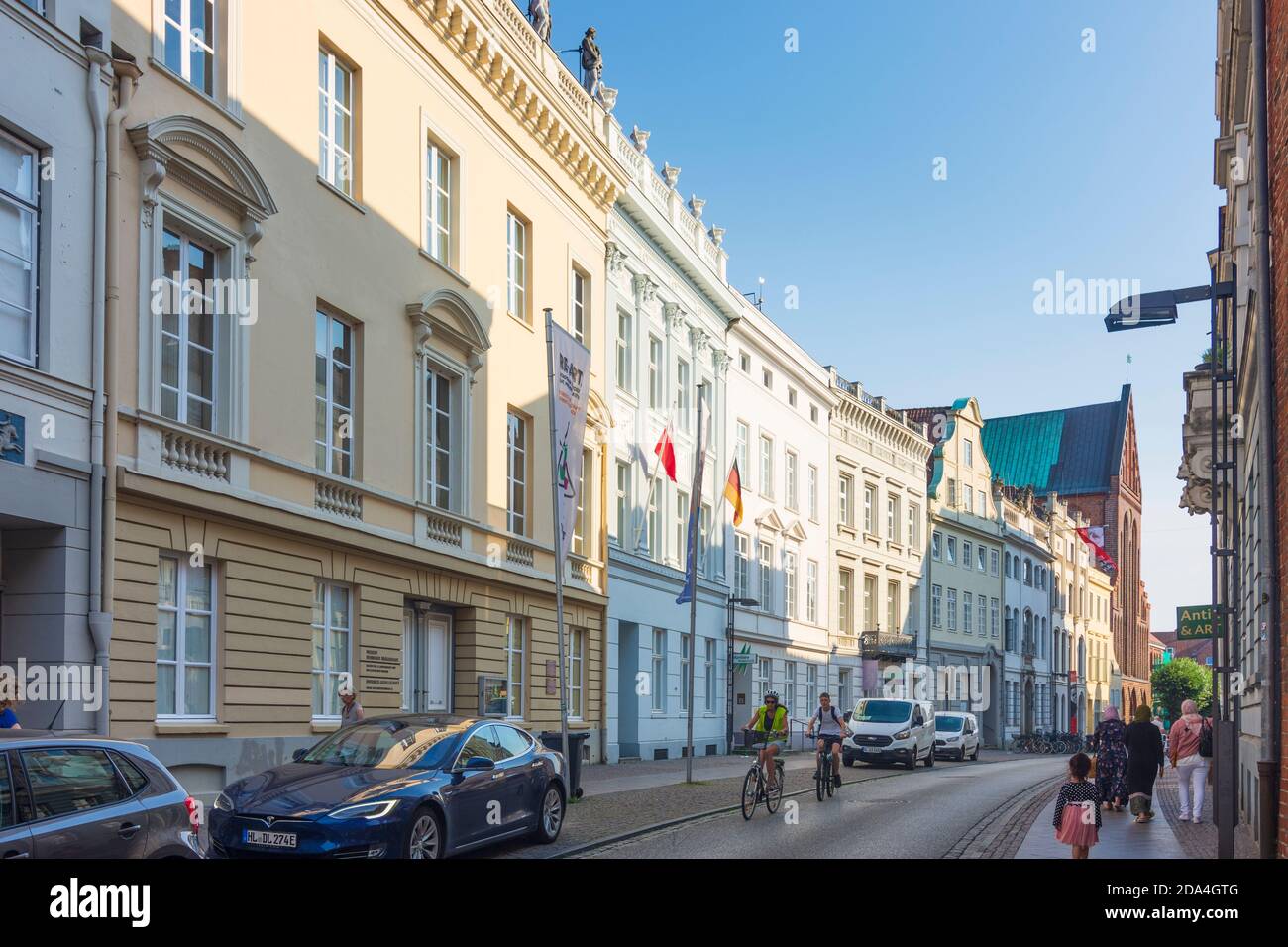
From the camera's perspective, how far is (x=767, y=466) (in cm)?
4812

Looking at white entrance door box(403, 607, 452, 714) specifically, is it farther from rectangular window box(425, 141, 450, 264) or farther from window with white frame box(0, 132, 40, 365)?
window with white frame box(0, 132, 40, 365)

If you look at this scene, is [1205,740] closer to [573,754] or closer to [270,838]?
[573,754]

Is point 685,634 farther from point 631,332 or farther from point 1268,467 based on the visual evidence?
point 1268,467

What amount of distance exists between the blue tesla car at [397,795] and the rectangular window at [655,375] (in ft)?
75.6

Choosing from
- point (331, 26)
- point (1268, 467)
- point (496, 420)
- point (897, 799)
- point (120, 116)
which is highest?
point (331, 26)

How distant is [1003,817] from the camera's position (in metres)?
20.8

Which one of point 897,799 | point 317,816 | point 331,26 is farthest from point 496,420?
point 317,816

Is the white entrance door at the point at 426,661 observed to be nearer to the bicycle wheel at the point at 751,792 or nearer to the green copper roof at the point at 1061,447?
the bicycle wheel at the point at 751,792

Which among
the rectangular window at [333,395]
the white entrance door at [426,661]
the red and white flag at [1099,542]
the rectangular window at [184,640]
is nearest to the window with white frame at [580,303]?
the white entrance door at [426,661]

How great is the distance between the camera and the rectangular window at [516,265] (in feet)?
94.7

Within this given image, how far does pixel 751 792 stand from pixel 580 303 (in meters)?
16.5

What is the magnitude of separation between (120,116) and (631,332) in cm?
2107

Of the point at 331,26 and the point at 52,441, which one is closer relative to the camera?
the point at 52,441

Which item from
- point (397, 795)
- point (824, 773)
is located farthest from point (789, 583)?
point (397, 795)
